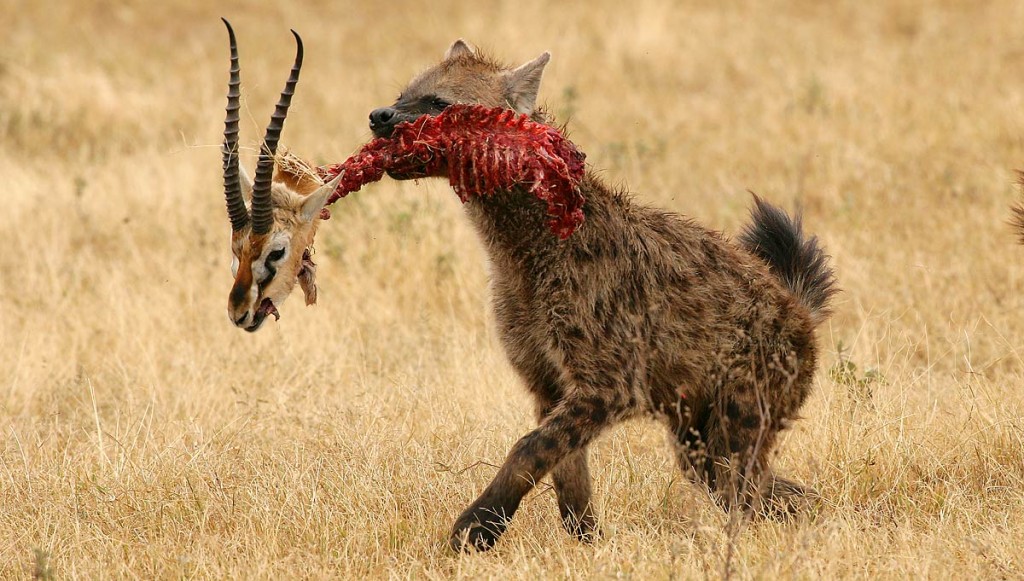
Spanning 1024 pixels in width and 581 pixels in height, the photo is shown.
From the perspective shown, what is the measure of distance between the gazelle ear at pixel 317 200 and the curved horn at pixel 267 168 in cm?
14

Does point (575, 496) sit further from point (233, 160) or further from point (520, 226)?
point (233, 160)

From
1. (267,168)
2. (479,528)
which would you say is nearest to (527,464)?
(479,528)

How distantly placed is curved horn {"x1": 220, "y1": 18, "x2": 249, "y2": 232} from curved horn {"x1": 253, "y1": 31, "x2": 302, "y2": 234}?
0.06m

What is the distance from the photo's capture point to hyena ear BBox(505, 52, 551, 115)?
5.14 metres

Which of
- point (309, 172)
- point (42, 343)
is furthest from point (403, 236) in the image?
point (309, 172)

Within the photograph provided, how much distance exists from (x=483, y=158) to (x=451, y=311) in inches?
123

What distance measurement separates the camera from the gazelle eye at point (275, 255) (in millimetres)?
4328

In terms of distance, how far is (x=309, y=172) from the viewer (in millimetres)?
4566

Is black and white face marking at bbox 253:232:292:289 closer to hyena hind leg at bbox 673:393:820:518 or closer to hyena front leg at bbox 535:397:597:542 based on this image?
hyena front leg at bbox 535:397:597:542

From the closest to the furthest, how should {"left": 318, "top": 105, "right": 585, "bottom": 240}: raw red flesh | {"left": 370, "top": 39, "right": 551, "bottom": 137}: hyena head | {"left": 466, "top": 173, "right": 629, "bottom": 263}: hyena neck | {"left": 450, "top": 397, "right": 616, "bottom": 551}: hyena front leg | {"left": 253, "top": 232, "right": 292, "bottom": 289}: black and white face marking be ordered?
{"left": 450, "top": 397, "right": 616, "bottom": 551}: hyena front leg → {"left": 253, "top": 232, "right": 292, "bottom": 289}: black and white face marking → {"left": 318, "top": 105, "right": 585, "bottom": 240}: raw red flesh → {"left": 466, "top": 173, "right": 629, "bottom": 263}: hyena neck → {"left": 370, "top": 39, "right": 551, "bottom": 137}: hyena head

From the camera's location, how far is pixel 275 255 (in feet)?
14.3

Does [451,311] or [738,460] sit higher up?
[451,311]

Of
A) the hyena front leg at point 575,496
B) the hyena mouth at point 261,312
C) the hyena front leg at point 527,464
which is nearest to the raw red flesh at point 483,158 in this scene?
the hyena mouth at point 261,312

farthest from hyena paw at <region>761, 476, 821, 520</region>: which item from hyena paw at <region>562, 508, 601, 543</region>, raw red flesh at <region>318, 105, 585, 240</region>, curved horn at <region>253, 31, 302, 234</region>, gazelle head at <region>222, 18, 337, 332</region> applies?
curved horn at <region>253, 31, 302, 234</region>
